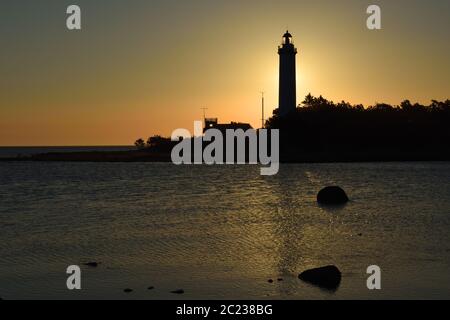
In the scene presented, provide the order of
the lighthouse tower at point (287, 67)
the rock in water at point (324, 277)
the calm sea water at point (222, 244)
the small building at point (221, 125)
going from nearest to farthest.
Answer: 1. the rock in water at point (324, 277)
2. the calm sea water at point (222, 244)
3. the lighthouse tower at point (287, 67)
4. the small building at point (221, 125)

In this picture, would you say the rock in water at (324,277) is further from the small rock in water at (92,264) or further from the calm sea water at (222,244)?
the small rock in water at (92,264)

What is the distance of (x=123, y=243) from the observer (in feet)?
82.5

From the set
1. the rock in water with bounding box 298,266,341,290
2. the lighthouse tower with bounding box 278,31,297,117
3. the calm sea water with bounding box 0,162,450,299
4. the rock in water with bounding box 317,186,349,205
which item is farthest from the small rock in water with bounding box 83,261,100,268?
the lighthouse tower with bounding box 278,31,297,117

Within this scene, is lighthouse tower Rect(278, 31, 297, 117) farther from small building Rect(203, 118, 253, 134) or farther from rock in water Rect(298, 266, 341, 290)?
rock in water Rect(298, 266, 341, 290)

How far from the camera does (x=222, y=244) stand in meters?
24.7

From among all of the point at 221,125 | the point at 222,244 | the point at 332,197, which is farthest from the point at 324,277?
the point at 221,125

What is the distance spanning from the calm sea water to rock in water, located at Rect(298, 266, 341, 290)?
0.28 metres

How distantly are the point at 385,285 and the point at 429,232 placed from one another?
34.9 ft

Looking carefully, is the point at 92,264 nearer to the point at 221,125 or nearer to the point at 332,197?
the point at 332,197

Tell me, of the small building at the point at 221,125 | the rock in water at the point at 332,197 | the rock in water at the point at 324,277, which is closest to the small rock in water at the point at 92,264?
the rock in water at the point at 324,277

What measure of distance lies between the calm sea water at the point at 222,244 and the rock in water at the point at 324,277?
28 cm

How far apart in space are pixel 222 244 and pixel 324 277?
25.9 ft

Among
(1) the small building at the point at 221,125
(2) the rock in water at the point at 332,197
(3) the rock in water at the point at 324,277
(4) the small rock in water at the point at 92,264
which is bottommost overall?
(3) the rock in water at the point at 324,277

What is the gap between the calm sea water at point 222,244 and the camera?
683 inches
